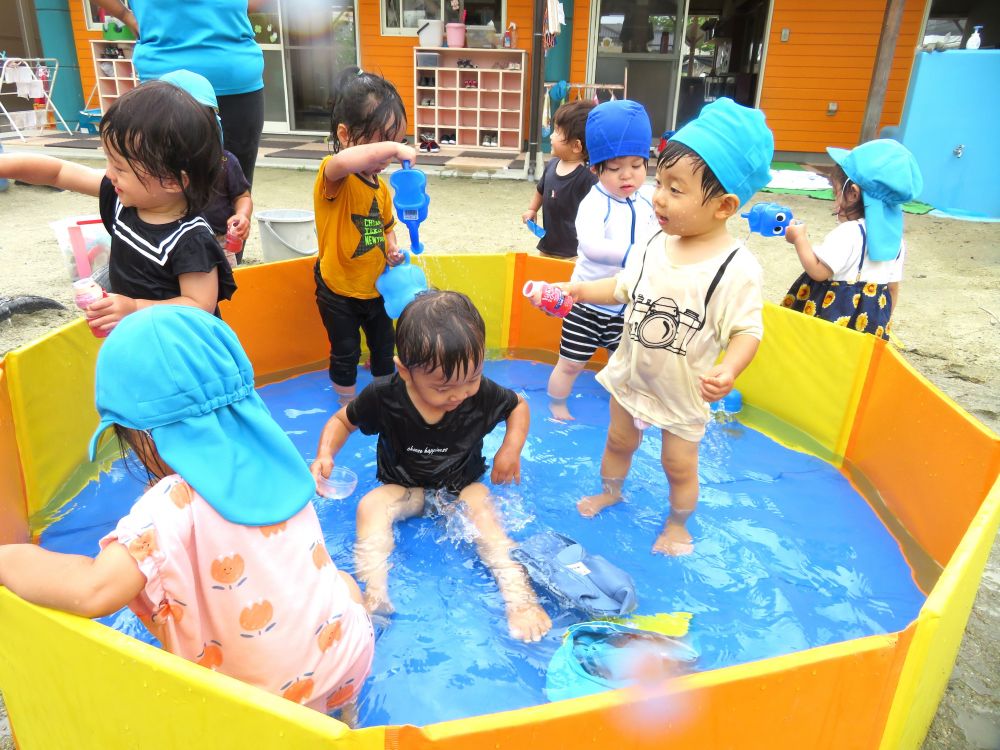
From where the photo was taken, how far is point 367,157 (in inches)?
103

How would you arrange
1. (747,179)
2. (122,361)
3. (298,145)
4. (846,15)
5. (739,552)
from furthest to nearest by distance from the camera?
(298,145)
(846,15)
(739,552)
(747,179)
(122,361)

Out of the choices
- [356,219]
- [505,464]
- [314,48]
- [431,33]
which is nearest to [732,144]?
[505,464]

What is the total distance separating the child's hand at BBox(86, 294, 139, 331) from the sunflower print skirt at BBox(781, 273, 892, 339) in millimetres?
2723

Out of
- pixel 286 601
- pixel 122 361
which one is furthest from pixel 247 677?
pixel 122 361

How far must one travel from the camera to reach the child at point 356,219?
2.74 metres

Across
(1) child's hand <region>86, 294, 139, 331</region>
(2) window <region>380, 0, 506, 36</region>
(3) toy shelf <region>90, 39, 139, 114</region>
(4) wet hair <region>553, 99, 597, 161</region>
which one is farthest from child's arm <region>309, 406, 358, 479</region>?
(3) toy shelf <region>90, 39, 139, 114</region>

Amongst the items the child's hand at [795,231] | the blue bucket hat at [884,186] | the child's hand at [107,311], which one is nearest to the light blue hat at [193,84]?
the child's hand at [107,311]

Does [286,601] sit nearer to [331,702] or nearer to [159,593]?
[159,593]

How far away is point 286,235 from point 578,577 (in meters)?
3.15

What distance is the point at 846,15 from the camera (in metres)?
10.1

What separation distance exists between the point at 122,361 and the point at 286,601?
52cm

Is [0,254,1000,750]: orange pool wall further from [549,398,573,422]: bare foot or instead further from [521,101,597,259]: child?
[521,101,597,259]: child

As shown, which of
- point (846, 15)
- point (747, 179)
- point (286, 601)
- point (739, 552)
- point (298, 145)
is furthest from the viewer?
point (298, 145)

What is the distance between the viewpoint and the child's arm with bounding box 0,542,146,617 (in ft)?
3.77
